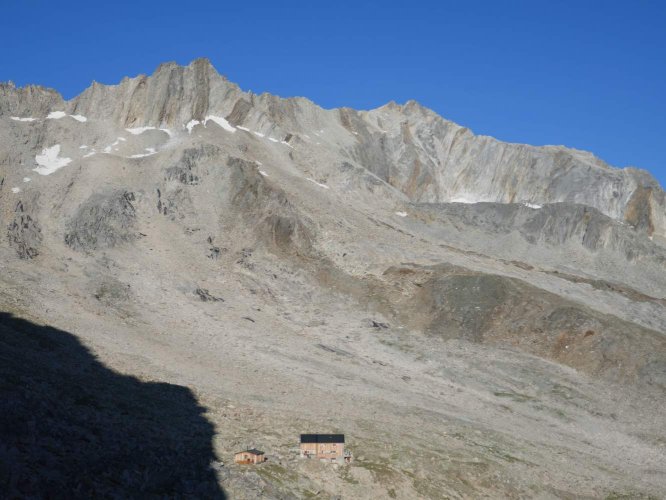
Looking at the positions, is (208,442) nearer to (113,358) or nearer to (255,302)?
(113,358)

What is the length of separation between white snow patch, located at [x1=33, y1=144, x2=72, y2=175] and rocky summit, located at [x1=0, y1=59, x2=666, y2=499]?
0.34 metres

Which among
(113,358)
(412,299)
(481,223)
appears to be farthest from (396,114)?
(113,358)

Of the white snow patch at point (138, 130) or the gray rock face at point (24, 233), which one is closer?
the gray rock face at point (24, 233)

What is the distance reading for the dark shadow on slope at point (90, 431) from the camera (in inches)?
1082

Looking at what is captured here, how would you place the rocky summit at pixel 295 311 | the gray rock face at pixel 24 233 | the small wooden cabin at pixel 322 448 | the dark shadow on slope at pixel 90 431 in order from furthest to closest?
the gray rock face at pixel 24 233
the small wooden cabin at pixel 322 448
the rocky summit at pixel 295 311
the dark shadow on slope at pixel 90 431

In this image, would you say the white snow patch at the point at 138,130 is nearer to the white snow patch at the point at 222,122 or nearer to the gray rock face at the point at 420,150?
the gray rock face at the point at 420,150

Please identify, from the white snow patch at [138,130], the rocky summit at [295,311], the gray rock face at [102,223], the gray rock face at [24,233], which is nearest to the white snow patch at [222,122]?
the rocky summit at [295,311]

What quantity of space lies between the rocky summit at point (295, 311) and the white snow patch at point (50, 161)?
1.12 ft

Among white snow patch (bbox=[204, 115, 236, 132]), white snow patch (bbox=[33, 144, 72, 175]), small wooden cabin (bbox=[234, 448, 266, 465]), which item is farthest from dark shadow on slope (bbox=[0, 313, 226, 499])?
white snow patch (bbox=[204, 115, 236, 132])

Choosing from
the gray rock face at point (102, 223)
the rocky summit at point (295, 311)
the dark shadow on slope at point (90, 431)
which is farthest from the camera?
the gray rock face at point (102, 223)

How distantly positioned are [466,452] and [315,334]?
28.6 metres

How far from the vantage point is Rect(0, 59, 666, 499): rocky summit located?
132ft

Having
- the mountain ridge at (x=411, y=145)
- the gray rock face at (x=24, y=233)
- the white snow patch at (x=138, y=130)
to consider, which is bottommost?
the gray rock face at (x=24, y=233)

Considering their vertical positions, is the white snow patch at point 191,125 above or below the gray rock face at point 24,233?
above
